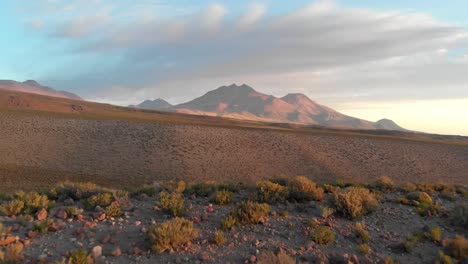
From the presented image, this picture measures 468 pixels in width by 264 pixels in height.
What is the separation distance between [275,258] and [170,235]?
244 cm

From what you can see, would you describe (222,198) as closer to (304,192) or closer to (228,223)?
(228,223)

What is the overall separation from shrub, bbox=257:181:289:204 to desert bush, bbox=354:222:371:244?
276 centimetres

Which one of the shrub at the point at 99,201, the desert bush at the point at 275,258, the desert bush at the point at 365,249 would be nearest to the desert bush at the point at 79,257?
the shrub at the point at 99,201

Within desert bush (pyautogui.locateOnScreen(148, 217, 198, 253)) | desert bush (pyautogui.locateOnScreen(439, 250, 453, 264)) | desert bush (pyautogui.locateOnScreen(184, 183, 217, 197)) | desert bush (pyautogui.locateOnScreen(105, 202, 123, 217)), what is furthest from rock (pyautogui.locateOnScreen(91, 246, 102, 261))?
desert bush (pyautogui.locateOnScreen(439, 250, 453, 264))

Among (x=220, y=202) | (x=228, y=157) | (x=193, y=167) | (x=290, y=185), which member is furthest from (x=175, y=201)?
(x=228, y=157)

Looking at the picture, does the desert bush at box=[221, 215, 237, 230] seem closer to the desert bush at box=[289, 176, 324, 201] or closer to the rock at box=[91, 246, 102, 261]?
the rock at box=[91, 246, 102, 261]

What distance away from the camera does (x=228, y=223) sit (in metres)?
9.88

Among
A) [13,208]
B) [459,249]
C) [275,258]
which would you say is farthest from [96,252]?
[459,249]

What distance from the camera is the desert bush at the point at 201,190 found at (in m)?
13.5

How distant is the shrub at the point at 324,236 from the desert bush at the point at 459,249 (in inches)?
→ 109

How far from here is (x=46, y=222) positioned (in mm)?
9391

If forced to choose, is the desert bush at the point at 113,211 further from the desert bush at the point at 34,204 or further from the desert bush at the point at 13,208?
the desert bush at the point at 13,208

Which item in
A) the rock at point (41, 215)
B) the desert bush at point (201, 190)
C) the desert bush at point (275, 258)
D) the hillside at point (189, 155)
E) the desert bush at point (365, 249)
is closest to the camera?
the desert bush at point (275, 258)

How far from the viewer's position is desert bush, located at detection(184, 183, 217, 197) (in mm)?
13461
